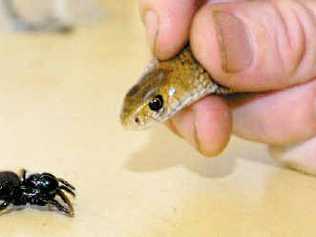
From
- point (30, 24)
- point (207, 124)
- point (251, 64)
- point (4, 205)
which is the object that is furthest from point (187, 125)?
point (30, 24)

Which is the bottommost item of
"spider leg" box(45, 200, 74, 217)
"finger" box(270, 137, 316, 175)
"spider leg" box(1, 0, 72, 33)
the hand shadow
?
"spider leg" box(1, 0, 72, 33)

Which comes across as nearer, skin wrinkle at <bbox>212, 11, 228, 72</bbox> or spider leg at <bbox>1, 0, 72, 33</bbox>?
skin wrinkle at <bbox>212, 11, 228, 72</bbox>

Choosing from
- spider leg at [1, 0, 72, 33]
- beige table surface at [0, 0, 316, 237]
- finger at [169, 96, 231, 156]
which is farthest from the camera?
spider leg at [1, 0, 72, 33]

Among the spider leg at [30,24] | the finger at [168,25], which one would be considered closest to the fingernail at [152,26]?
the finger at [168,25]

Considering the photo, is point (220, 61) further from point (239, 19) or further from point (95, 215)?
point (95, 215)

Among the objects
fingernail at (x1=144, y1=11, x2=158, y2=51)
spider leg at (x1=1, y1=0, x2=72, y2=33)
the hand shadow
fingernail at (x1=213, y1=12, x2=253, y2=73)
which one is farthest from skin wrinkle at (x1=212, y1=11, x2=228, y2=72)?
spider leg at (x1=1, y1=0, x2=72, y2=33)

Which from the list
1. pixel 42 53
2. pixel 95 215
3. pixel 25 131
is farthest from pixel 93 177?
pixel 42 53

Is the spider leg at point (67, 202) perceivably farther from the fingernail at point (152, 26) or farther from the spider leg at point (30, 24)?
the spider leg at point (30, 24)

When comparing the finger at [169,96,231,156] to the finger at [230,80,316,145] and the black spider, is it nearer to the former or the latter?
the finger at [230,80,316,145]
